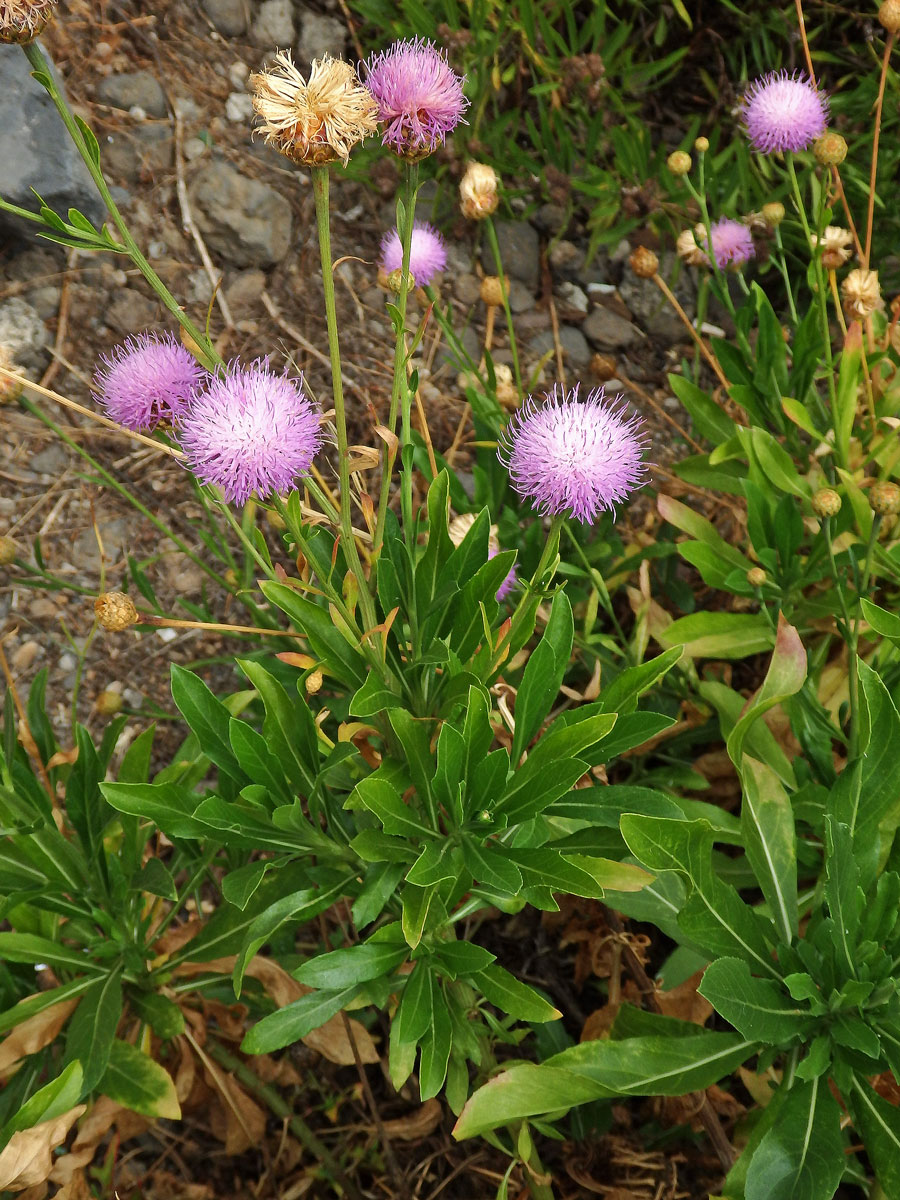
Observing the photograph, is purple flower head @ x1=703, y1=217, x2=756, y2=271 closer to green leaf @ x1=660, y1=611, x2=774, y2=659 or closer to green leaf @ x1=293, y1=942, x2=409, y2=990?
green leaf @ x1=660, y1=611, x2=774, y2=659

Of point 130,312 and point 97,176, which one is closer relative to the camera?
point 97,176

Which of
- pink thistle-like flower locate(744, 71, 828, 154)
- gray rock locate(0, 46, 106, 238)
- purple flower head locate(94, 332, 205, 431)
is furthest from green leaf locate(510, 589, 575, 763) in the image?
gray rock locate(0, 46, 106, 238)

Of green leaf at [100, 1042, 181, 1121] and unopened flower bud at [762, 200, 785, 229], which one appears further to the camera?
unopened flower bud at [762, 200, 785, 229]

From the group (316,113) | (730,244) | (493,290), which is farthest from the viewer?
(730,244)

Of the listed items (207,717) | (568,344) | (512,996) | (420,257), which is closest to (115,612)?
(207,717)

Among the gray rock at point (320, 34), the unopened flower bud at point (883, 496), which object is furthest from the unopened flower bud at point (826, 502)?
the gray rock at point (320, 34)

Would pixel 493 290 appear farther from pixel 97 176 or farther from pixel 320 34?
pixel 320 34

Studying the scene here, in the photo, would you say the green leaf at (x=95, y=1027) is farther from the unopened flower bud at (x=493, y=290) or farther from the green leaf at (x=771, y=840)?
the unopened flower bud at (x=493, y=290)
